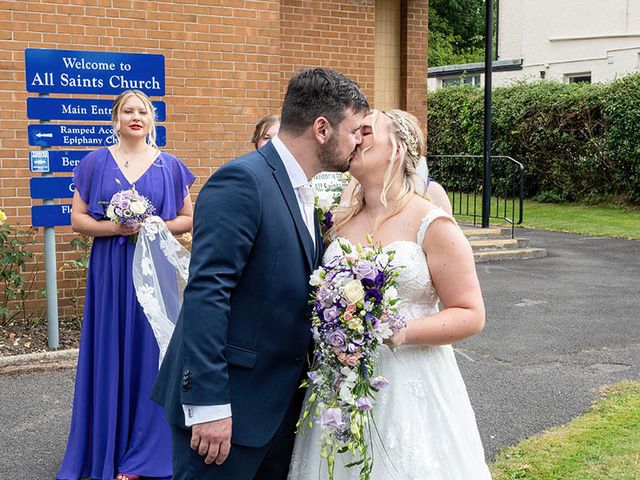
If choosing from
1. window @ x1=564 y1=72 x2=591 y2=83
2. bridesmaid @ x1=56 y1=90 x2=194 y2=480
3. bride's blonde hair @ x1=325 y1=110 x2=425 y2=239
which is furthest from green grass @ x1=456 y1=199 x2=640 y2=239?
bride's blonde hair @ x1=325 y1=110 x2=425 y2=239

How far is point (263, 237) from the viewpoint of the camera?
2.79m

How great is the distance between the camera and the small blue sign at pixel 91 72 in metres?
7.36

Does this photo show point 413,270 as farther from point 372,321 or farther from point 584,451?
point 584,451

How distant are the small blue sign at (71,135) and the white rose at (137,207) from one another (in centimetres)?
290

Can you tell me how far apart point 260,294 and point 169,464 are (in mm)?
2475

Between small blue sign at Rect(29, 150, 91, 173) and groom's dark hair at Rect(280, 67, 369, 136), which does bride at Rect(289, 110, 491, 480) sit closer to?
groom's dark hair at Rect(280, 67, 369, 136)

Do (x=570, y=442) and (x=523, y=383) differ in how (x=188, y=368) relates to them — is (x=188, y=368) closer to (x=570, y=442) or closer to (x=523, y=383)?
(x=570, y=442)

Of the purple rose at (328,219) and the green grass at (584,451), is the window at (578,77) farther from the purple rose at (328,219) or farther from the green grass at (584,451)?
the purple rose at (328,219)

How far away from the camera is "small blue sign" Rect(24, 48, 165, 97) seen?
7.36 m

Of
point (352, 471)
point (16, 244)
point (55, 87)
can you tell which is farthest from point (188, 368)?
point (16, 244)

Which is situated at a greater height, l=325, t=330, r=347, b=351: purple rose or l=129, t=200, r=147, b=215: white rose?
l=129, t=200, r=147, b=215: white rose

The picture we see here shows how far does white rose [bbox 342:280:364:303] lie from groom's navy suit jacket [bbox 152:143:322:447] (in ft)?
0.72

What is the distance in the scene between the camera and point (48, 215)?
750 centimetres

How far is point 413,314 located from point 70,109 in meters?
5.29
